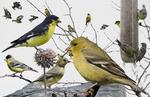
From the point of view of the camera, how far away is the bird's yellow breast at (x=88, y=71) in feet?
3.55

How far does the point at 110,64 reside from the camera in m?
1.11

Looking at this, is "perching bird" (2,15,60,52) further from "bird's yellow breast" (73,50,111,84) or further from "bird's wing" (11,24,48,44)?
"bird's yellow breast" (73,50,111,84)

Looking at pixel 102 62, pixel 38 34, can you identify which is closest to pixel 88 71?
pixel 102 62

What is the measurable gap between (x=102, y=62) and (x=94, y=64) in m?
0.04

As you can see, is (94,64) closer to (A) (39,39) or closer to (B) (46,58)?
(B) (46,58)

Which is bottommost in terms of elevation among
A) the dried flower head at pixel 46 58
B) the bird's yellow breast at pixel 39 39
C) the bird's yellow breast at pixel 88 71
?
the bird's yellow breast at pixel 88 71

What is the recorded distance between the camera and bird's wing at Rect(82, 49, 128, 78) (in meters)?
1.08

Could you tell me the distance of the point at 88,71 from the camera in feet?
3.57

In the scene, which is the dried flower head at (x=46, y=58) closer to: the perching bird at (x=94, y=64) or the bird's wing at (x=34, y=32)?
the perching bird at (x=94, y=64)


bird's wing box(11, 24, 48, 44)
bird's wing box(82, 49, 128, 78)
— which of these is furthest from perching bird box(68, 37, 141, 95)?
bird's wing box(11, 24, 48, 44)

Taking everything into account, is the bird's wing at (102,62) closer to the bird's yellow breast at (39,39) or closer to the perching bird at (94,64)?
the perching bird at (94,64)

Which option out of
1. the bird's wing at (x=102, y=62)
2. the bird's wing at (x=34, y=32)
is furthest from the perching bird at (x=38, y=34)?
the bird's wing at (x=102, y=62)

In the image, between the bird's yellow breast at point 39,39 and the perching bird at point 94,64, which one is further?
the bird's yellow breast at point 39,39

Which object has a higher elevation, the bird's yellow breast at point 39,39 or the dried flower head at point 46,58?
the bird's yellow breast at point 39,39
